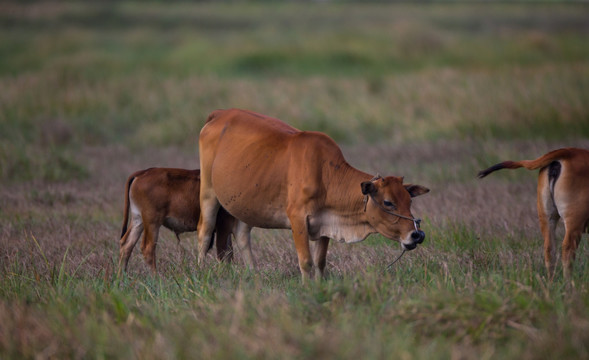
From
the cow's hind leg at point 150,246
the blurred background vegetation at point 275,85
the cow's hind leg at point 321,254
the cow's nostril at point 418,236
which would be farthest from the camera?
the blurred background vegetation at point 275,85

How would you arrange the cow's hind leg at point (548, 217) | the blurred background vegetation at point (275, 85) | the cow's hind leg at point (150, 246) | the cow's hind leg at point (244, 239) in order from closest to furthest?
the cow's hind leg at point (548, 217)
the cow's hind leg at point (150, 246)
the cow's hind leg at point (244, 239)
the blurred background vegetation at point (275, 85)

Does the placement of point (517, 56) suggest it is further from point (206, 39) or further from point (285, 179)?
point (285, 179)

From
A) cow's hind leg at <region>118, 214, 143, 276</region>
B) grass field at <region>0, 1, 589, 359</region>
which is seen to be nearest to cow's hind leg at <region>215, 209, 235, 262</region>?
grass field at <region>0, 1, 589, 359</region>

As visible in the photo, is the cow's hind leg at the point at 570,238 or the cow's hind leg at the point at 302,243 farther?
the cow's hind leg at the point at 302,243

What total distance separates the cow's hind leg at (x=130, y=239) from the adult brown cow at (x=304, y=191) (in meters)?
0.70

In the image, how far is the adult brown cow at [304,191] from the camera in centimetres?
597

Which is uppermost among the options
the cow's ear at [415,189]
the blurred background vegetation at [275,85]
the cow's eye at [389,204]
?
the cow's ear at [415,189]

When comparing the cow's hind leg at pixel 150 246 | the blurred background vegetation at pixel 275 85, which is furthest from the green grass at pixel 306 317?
the blurred background vegetation at pixel 275 85

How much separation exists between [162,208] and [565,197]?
11.7 ft

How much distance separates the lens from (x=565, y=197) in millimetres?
5852

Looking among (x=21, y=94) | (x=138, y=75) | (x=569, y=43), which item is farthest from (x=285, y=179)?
(x=569, y=43)

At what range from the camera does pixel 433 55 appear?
28109 millimetres

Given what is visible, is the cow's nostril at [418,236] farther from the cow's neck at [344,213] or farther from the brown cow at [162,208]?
the brown cow at [162,208]

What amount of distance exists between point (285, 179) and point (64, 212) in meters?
3.97
